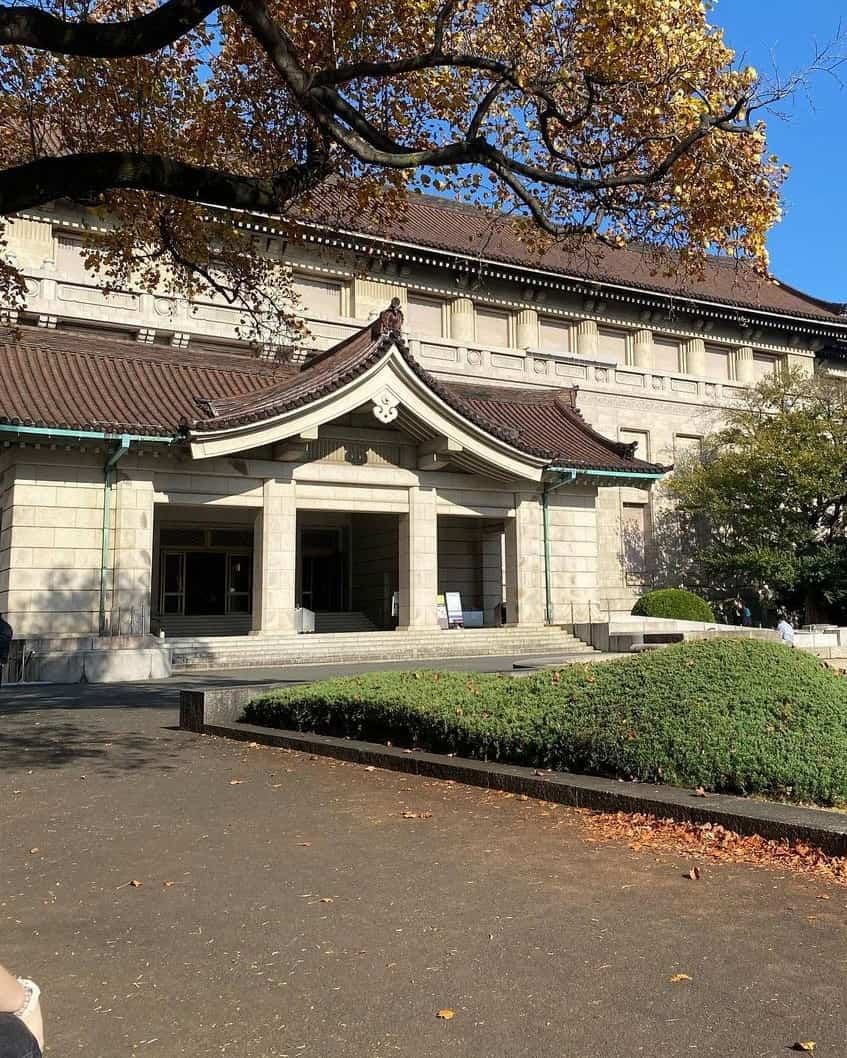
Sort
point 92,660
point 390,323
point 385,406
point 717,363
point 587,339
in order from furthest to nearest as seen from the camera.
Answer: point 717,363 → point 587,339 → point 385,406 → point 390,323 → point 92,660

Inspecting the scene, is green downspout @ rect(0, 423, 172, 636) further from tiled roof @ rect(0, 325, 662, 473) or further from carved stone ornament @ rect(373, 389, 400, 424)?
carved stone ornament @ rect(373, 389, 400, 424)

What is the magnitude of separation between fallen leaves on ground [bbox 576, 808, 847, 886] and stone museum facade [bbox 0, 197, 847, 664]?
10273mm

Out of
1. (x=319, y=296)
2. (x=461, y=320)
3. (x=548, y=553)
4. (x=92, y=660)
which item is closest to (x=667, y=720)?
(x=92, y=660)

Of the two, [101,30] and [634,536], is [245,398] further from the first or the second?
[634,536]

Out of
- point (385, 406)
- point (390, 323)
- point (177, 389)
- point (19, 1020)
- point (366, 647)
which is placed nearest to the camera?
point (19, 1020)

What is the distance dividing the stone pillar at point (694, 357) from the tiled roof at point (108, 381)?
60.9 ft

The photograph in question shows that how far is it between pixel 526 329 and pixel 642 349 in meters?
5.45

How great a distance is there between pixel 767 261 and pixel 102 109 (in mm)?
8270

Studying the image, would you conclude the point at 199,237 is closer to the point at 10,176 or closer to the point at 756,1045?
the point at 10,176

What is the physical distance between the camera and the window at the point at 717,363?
36.9 m

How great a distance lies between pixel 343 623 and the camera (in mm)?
28906

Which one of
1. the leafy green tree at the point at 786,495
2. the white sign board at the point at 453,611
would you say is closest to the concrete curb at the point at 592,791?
the white sign board at the point at 453,611

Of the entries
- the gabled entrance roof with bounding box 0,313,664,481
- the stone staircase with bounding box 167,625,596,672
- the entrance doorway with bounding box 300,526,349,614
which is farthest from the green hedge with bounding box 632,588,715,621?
the entrance doorway with bounding box 300,526,349,614

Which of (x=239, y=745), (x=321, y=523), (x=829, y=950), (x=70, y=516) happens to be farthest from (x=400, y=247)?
Result: (x=829, y=950)
